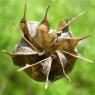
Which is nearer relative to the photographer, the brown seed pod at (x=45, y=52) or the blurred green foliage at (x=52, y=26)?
the brown seed pod at (x=45, y=52)

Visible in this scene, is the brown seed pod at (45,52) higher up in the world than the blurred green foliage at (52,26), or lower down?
higher up

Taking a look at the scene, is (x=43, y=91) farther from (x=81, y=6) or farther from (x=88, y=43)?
(x=81, y=6)

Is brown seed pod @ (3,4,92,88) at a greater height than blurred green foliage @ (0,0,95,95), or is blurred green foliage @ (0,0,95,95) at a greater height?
brown seed pod @ (3,4,92,88)

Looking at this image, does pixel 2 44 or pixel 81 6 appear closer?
pixel 2 44

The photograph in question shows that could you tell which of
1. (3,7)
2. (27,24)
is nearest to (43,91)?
(3,7)

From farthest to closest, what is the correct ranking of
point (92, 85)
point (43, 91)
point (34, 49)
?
point (92, 85) → point (43, 91) → point (34, 49)

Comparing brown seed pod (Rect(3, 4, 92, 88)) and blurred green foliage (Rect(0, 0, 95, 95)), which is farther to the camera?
blurred green foliage (Rect(0, 0, 95, 95))
